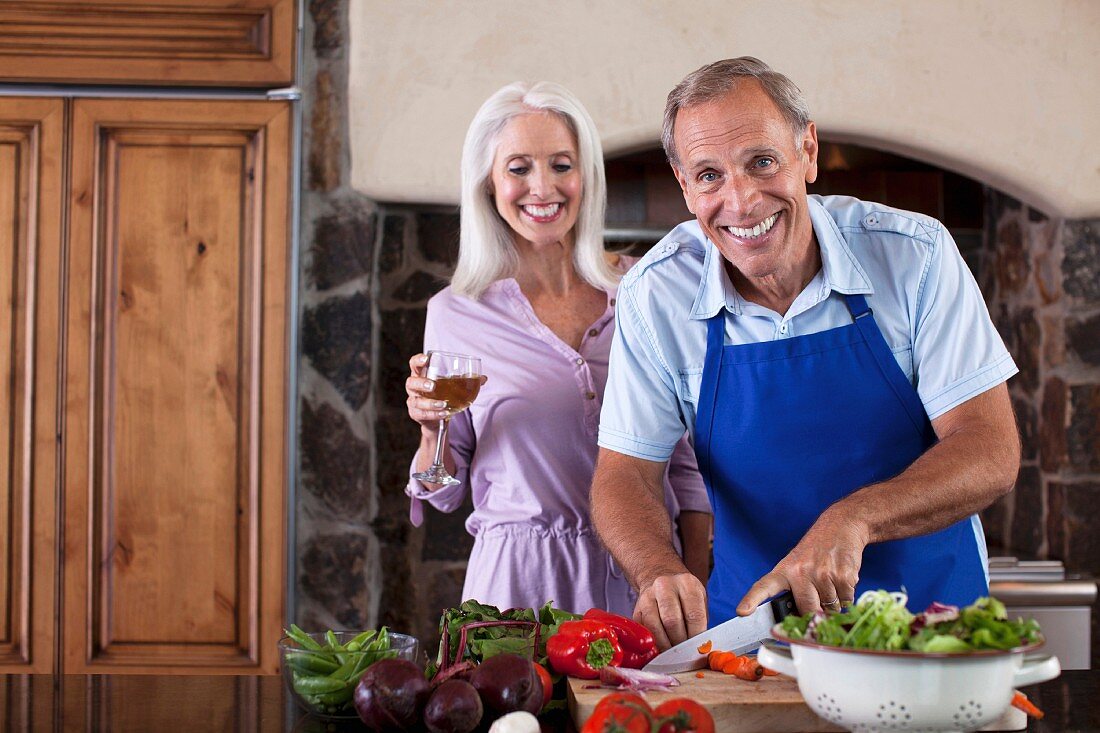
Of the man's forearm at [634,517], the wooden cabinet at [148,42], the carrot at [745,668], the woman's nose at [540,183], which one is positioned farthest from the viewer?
the wooden cabinet at [148,42]

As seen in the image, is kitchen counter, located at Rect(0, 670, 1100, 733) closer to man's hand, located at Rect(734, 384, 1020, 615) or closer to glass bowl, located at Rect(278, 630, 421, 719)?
glass bowl, located at Rect(278, 630, 421, 719)

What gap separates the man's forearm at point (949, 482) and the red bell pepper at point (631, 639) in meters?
0.32

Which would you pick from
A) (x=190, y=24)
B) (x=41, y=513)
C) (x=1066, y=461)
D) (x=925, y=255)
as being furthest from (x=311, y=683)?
(x=1066, y=461)

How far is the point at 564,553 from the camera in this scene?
2.31 m

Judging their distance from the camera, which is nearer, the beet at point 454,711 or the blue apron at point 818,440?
the beet at point 454,711

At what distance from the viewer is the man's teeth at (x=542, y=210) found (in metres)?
2.40

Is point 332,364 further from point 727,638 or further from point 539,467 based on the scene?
point 727,638

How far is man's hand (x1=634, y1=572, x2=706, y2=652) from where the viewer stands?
164cm

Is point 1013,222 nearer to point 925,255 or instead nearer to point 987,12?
point 987,12

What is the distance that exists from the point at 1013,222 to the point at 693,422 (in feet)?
6.78

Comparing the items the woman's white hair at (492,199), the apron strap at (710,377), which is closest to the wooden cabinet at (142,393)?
the woman's white hair at (492,199)

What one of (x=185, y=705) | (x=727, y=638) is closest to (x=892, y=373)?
(x=727, y=638)

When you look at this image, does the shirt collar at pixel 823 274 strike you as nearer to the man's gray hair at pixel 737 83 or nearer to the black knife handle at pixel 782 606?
the man's gray hair at pixel 737 83

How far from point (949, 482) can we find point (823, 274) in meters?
0.44
